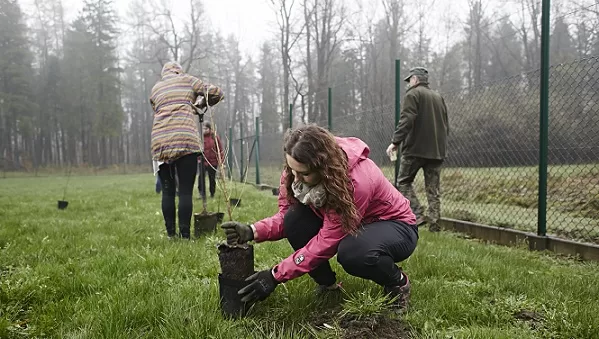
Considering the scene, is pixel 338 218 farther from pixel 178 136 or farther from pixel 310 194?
pixel 178 136

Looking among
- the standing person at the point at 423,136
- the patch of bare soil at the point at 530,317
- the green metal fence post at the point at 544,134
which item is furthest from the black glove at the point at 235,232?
the green metal fence post at the point at 544,134

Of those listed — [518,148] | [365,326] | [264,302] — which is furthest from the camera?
[518,148]

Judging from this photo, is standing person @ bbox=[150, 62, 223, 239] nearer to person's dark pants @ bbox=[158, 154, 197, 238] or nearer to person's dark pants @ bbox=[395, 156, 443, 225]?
person's dark pants @ bbox=[158, 154, 197, 238]

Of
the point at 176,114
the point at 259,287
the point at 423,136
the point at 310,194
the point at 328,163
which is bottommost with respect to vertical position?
the point at 259,287

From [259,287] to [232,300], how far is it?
0.64 ft

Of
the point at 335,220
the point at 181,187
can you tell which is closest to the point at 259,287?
the point at 335,220

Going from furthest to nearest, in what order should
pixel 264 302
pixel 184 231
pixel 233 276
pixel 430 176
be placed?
1. pixel 430 176
2. pixel 184 231
3. pixel 264 302
4. pixel 233 276

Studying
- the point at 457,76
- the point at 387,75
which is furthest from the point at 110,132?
the point at 457,76

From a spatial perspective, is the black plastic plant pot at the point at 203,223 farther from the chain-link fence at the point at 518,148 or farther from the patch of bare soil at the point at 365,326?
the patch of bare soil at the point at 365,326

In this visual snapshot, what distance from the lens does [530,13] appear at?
1920cm

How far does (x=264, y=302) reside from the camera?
7.84ft

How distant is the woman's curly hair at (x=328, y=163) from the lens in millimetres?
2025

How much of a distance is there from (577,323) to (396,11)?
24.6 m

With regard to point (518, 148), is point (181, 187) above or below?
below
